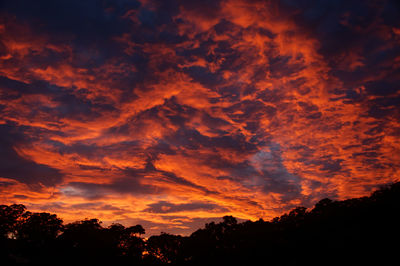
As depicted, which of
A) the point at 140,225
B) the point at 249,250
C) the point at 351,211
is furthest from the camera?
the point at 140,225

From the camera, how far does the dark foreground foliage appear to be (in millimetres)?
31250

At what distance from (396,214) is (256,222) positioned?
31173 mm

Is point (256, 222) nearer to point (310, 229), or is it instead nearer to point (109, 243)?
point (310, 229)

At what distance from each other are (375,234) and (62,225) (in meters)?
59.4

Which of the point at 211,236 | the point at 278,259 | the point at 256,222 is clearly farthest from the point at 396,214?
the point at 211,236

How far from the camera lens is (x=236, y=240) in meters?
52.8

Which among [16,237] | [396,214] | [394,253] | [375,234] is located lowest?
[16,237]

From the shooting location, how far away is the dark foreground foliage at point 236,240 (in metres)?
31.2

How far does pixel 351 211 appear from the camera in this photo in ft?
127

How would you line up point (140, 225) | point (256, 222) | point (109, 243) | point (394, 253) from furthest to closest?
1. point (140, 225)
2. point (256, 222)
3. point (109, 243)
4. point (394, 253)

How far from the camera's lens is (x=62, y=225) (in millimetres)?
58719

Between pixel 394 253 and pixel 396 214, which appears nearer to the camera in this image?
pixel 394 253

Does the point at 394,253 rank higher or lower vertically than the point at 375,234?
lower

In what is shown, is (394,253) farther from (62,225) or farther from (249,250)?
(62,225)
